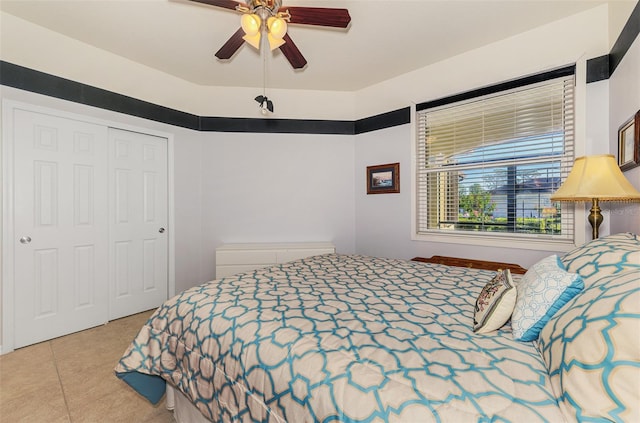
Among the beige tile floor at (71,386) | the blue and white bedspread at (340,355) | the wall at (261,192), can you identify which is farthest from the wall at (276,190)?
the blue and white bedspread at (340,355)

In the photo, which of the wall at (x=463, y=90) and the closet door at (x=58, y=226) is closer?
the wall at (x=463, y=90)

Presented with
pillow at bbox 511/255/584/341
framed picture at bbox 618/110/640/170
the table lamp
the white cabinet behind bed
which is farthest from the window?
pillow at bbox 511/255/584/341

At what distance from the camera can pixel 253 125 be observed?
12.6 ft

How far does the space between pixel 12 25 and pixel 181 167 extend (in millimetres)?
1739

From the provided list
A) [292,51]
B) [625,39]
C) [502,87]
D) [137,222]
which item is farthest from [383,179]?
[137,222]

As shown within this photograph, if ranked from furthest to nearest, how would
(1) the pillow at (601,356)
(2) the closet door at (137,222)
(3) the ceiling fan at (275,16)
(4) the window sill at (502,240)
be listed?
(2) the closet door at (137,222), (4) the window sill at (502,240), (3) the ceiling fan at (275,16), (1) the pillow at (601,356)

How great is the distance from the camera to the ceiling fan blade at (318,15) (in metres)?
1.80

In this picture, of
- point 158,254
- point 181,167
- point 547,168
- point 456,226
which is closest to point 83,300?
point 158,254

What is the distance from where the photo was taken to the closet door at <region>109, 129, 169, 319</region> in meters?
3.04

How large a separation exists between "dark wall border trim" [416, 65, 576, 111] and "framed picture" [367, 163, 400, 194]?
29.1 inches

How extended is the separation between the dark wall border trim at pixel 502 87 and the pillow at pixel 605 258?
1872mm

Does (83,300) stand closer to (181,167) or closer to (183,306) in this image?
(181,167)

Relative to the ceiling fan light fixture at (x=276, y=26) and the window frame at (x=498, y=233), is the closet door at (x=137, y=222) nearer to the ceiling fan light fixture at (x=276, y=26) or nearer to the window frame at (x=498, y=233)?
the ceiling fan light fixture at (x=276, y=26)

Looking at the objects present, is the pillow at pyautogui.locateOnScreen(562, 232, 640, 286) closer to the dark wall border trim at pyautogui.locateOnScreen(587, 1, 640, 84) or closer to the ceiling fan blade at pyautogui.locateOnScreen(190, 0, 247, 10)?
the dark wall border trim at pyautogui.locateOnScreen(587, 1, 640, 84)
